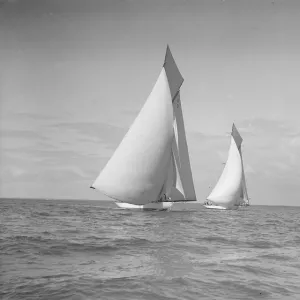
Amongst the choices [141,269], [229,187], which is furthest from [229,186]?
[141,269]

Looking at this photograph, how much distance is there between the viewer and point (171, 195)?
164 feet

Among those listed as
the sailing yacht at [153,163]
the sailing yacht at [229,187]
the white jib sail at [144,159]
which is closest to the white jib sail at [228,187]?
the sailing yacht at [229,187]

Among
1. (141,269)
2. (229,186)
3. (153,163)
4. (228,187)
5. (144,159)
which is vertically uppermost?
(144,159)

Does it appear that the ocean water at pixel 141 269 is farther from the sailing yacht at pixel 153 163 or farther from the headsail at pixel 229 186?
the headsail at pixel 229 186

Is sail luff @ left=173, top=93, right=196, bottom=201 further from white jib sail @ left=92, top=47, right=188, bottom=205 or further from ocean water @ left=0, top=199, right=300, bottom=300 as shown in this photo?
ocean water @ left=0, top=199, right=300, bottom=300

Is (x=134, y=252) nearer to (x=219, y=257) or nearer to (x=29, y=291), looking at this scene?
(x=219, y=257)

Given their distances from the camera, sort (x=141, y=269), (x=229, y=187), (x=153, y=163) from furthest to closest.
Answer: (x=229, y=187) < (x=153, y=163) < (x=141, y=269)

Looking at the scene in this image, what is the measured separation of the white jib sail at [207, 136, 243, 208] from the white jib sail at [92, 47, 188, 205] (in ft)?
114

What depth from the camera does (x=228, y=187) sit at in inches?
3187

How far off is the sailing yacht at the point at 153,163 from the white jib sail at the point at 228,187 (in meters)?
30.3

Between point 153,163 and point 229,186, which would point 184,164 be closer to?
point 153,163

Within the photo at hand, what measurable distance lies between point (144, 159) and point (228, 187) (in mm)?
39584

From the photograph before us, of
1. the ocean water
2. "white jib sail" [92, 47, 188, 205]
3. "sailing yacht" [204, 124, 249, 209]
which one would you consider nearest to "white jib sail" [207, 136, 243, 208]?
"sailing yacht" [204, 124, 249, 209]

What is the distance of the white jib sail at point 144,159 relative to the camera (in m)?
44.8
